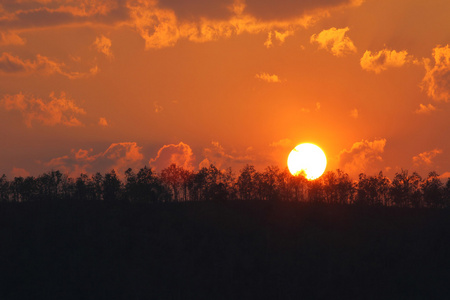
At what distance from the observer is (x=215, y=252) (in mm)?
140875

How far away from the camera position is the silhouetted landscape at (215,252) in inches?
4956

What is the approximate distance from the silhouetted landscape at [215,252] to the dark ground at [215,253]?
324 millimetres

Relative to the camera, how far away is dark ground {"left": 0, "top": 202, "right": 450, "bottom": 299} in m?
126

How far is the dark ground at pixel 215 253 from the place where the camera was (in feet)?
412

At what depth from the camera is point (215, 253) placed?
461 feet

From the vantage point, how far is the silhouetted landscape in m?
126

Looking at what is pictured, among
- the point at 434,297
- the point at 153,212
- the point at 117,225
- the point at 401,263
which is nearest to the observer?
the point at 434,297

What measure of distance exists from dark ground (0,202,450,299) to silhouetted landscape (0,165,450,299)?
0.32 meters

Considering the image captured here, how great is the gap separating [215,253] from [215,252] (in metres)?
0.54

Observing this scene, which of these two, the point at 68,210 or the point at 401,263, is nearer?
the point at 401,263

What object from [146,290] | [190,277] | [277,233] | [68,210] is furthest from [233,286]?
A: [68,210]

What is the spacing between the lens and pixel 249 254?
14188 cm

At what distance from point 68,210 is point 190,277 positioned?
56714 mm

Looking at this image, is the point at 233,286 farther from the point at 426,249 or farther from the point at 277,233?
the point at 426,249
